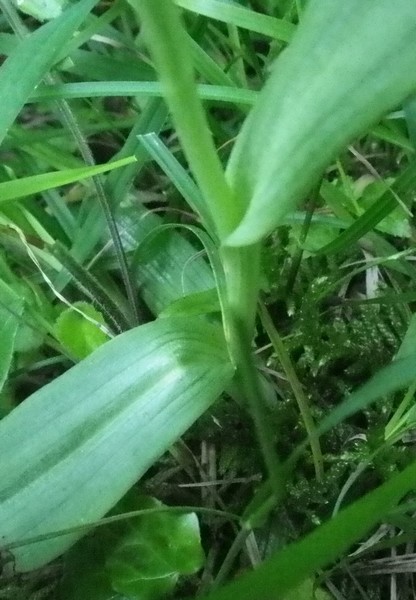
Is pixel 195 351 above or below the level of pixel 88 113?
below

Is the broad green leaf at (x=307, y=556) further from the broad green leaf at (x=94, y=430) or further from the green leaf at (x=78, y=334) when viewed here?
the green leaf at (x=78, y=334)

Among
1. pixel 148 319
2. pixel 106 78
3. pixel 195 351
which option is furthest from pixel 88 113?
pixel 195 351

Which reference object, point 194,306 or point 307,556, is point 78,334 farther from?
point 307,556

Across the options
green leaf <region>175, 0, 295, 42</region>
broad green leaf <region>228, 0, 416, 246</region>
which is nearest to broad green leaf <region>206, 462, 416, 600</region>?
broad green leaf <region>228, 0, 416, 246</region>

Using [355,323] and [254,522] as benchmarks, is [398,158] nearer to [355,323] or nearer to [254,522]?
[355,323]

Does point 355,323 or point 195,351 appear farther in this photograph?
point 355,323

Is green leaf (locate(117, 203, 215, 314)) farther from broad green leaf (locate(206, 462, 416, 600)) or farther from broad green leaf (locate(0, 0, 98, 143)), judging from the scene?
broad green leaf (locate(206, 462, 416, 600))
